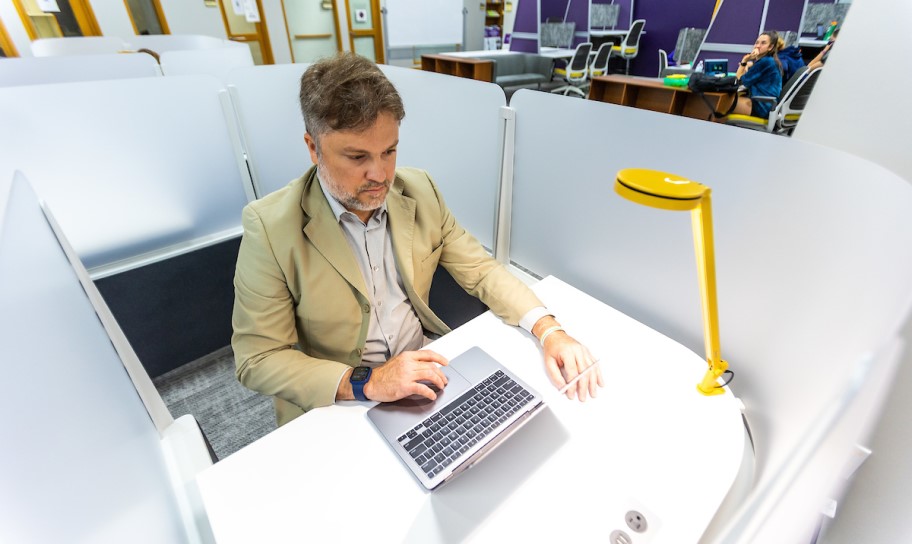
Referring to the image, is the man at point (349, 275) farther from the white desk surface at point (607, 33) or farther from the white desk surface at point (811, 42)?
the white desk surface at point (607, 33)

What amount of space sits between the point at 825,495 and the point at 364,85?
2.94 feet

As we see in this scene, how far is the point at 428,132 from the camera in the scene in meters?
1.70

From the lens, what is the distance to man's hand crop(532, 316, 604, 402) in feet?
2.79

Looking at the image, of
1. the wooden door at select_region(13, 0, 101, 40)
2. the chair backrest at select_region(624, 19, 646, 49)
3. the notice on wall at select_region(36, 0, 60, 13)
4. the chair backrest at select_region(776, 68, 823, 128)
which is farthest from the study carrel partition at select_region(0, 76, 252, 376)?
the chair backrest at select_region(624, 19, 646, 49)

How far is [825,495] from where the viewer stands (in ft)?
1.08

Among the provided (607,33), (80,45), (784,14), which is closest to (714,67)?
(784,14)

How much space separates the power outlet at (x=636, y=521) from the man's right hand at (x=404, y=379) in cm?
37

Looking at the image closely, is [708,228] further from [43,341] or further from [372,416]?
[43,341]

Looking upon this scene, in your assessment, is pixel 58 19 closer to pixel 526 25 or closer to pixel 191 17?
pixel 191 17

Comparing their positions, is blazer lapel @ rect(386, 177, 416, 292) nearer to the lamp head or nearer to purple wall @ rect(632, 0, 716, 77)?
the lamp head

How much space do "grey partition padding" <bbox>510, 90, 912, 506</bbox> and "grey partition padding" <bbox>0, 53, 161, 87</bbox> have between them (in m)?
2.28

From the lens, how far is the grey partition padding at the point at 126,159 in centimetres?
133

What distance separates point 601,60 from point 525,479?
248 inches

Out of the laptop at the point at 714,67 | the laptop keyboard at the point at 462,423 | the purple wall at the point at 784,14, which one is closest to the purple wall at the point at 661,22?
the purple wall at the point at 784,14
